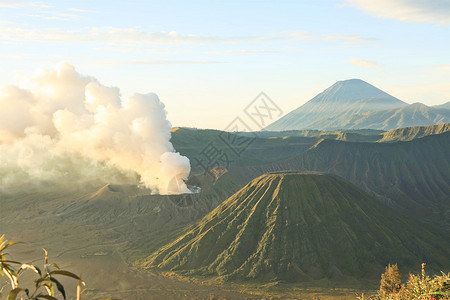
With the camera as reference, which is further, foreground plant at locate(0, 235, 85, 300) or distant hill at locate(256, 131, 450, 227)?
distant hill at locate(256, 131, 450, 227)

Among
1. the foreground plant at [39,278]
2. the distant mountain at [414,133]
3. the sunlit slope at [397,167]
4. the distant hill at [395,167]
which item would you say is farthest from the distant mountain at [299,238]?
the distant mountain at [414,133]

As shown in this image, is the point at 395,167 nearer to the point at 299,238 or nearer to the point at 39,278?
the point at 299,238

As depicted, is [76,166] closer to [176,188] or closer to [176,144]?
[176,144]

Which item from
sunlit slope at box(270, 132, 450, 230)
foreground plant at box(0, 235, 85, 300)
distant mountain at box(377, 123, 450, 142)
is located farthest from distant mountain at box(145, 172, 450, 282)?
distant mountain at box(377, 123, 450, 142)

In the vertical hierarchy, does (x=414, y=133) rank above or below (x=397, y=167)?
above

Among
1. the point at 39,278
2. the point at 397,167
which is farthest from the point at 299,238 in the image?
the point at 397,167

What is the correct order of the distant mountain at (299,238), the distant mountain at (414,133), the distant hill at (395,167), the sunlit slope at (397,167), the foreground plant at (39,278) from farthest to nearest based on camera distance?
the distant mountain at (414,133) → the distant hill at (395,167) → the sunlit slope at (397,167) → the distant mountain at (299,238) → the foreground plant at (39,278)

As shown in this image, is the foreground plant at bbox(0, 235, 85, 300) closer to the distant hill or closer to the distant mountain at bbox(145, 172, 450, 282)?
the distant mountain at bbox(145, 172, 450, 282)

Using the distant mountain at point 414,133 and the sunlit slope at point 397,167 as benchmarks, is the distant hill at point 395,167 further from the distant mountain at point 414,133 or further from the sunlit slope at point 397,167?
the distant mountain at point 414,133
